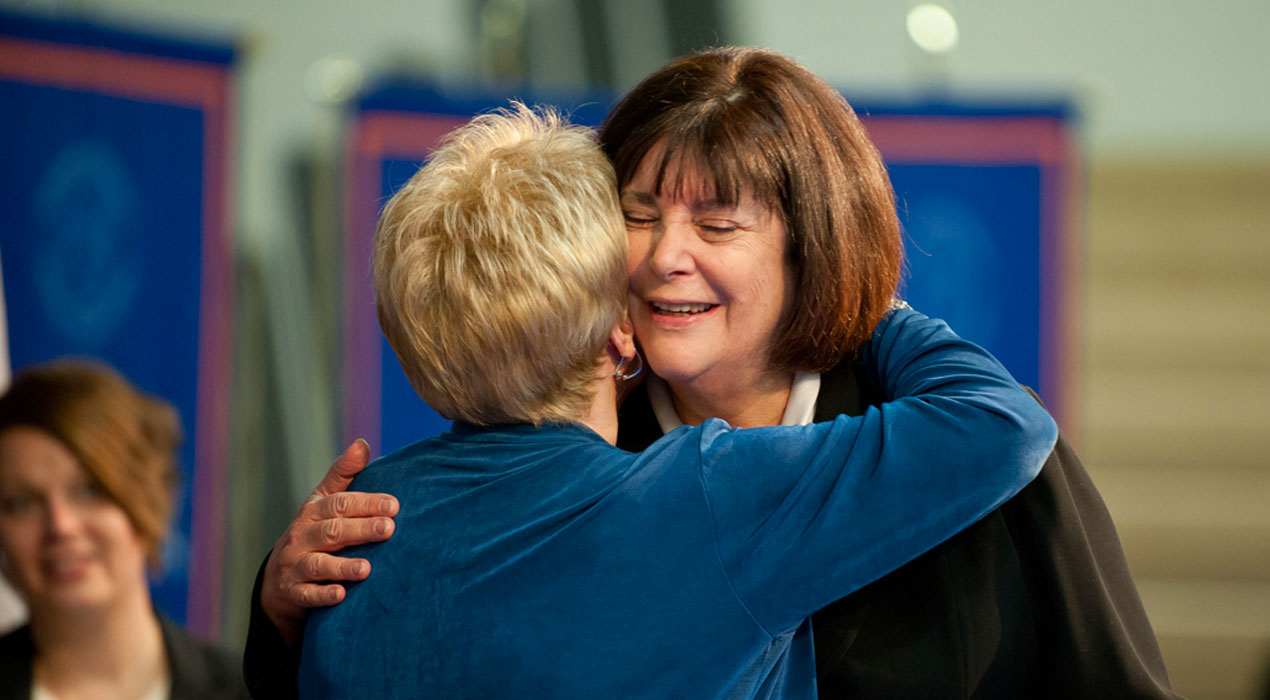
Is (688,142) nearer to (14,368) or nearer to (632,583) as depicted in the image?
(632,583)

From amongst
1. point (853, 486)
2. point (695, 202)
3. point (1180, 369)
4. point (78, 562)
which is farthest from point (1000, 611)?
point (1180, 369)

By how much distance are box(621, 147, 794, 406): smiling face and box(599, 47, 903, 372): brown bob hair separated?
0.05 ft

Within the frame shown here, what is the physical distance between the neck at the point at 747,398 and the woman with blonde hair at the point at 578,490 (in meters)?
0.23

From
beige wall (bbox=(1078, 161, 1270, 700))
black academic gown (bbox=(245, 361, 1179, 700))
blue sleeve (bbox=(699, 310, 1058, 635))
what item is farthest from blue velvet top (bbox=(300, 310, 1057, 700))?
beige wall (bbox=(1078, 161, 1270, 700))

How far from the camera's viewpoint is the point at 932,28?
4.52 m

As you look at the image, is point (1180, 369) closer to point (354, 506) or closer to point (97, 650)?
point (97, 650)

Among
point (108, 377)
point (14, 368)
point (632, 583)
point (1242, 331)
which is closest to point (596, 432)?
point (632, 583)

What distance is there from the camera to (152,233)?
343cm

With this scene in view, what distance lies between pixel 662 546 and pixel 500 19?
3691mm

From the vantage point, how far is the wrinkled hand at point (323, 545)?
1269 mm

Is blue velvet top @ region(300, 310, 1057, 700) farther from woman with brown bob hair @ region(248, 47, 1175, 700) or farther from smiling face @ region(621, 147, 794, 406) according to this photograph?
smiling face @ region(621, 147, 794, 406)

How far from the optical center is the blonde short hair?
121 cm

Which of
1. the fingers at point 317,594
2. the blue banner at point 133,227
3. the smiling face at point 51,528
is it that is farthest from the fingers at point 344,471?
the blue banner at point 133,227

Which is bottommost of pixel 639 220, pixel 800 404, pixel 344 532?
pixel 344 532
